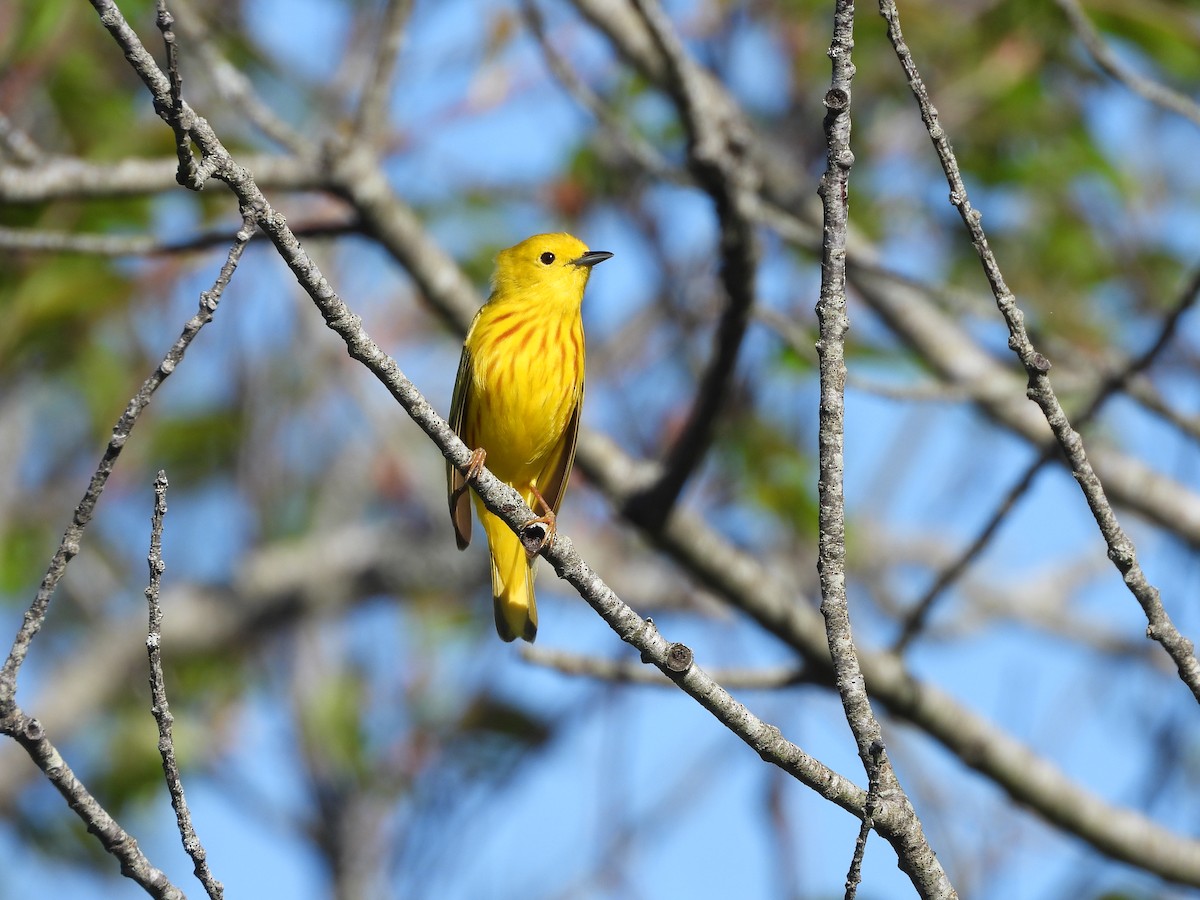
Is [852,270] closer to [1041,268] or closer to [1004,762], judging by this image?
[1004,762]

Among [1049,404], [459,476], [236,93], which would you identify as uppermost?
[236,93]

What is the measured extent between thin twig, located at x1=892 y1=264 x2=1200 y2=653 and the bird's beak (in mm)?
1983

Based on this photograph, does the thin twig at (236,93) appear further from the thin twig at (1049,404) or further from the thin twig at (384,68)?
the thin twig at (1049,404)

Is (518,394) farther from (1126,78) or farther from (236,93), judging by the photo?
(1126,78)

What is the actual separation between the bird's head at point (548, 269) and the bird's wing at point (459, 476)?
58 cm

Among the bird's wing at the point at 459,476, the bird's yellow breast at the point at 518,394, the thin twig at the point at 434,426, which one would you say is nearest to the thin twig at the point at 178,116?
the thin twig at the point at 434,426

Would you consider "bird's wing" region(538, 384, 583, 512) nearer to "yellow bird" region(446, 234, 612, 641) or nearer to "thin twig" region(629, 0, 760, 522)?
"yellow bird" region(446, 234, 612, 641)

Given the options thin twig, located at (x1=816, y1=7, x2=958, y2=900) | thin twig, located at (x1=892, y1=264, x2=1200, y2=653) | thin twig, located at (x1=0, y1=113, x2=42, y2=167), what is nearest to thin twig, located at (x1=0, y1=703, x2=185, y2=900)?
thin twig, located at (x1=816, y1=7, x2=958, y2=900)

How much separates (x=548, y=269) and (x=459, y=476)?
3.92ft

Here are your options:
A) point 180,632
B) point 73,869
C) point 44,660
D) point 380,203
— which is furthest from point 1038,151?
point 44,660

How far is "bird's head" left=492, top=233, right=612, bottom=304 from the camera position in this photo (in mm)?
5664

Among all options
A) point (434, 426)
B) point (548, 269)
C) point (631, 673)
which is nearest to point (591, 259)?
point (548, 269)

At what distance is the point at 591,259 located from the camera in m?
5.68

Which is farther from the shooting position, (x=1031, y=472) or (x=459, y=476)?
(x=459, y=476)
